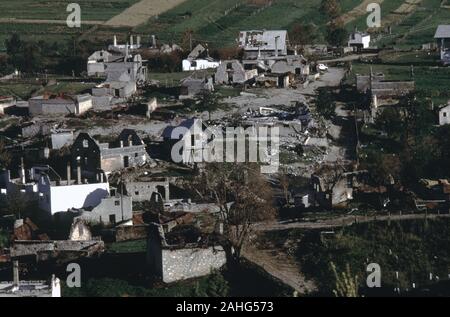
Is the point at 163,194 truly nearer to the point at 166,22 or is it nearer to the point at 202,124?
the point at 202,124

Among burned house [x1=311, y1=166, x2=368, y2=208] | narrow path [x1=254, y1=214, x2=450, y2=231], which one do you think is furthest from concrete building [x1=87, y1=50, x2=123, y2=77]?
narrow path [x1=254, y1=214, x2=450, y2=231]

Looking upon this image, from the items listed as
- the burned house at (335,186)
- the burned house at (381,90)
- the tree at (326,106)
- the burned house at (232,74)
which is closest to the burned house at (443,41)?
the burned house at (381,90)

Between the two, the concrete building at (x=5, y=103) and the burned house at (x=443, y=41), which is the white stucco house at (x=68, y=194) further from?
the burned house at (x=443, y=41)

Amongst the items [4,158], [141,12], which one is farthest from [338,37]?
[4,158]

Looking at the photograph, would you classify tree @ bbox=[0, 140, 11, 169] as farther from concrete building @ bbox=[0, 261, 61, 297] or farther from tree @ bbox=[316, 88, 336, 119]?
tree @ bbox=[316, 88, 336, 119]

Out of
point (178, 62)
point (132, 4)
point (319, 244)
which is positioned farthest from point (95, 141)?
point (132, 4)

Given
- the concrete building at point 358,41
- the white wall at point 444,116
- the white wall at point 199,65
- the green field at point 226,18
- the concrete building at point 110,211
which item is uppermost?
the green field at point 226,18
